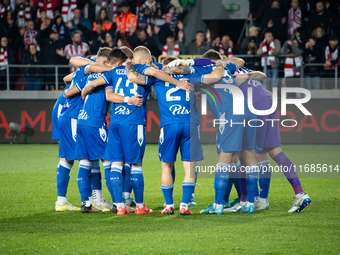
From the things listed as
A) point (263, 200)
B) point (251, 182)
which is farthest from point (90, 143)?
point (263, 200)

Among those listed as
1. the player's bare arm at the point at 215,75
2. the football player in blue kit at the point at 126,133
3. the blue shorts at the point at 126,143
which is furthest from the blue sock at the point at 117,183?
the player's bare arm at the point at 215,75

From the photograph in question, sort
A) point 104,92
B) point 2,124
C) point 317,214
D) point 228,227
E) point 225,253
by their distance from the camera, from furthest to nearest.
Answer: point 2,124
point 104,92
point 317,214
point 228,227
point 225,253

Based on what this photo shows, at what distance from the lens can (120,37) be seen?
646 inches

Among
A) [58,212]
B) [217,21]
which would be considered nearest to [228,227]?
[58,212]

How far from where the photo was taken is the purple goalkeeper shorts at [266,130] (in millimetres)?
5887

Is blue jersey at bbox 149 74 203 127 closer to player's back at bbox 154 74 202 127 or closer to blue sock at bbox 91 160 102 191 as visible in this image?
player's back at bbox 154 74 202 127

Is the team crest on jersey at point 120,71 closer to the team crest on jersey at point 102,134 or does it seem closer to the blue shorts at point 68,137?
the team crest on jersey at point 102,134

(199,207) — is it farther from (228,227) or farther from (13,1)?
(13,1)

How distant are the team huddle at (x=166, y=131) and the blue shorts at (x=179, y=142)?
0.01m

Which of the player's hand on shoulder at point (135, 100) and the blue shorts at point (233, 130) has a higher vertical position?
the player's hand on shoulder at point (135, 100)

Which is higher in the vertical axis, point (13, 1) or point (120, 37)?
point (13, 1)

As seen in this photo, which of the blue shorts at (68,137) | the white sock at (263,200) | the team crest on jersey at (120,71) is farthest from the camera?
the blue shorts at (68,137)

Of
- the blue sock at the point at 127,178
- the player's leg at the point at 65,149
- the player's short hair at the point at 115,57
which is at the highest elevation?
the player's short hair at the point at 115,57

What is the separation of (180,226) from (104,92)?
209cm
